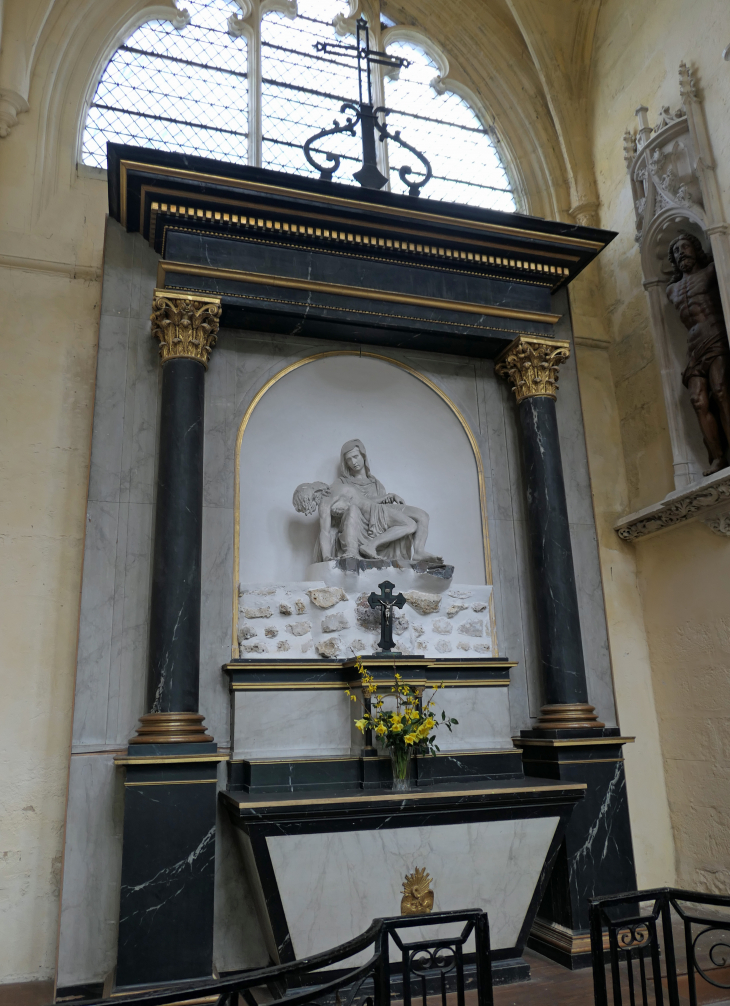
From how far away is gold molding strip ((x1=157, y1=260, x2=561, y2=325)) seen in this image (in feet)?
20.3

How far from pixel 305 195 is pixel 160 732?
155 inches

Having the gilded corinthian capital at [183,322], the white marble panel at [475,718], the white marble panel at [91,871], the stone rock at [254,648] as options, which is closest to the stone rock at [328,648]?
the stone rock at [254,648]

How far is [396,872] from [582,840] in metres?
1.60

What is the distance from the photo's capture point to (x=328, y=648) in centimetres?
606

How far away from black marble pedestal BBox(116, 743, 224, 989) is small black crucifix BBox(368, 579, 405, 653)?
1.43 metres

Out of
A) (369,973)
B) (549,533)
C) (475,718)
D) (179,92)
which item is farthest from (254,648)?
(179,92)

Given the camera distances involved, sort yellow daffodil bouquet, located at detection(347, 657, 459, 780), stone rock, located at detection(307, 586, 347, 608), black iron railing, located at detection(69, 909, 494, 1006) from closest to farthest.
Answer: black iron railing, located at detection(69, 909, 494, 1006) < yellow daffodil bouquet, located at detection(347, 657, 459, 780) < stone rock, located at detection(307, 586, 347, 608)

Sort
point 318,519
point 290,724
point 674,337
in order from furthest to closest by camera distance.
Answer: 1. point 674,337
2. point 318,519
3. point 290,724

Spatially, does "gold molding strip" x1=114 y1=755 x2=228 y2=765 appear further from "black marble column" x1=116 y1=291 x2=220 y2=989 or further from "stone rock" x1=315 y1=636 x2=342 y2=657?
"stone rock" x1=315 y1=636 x2=342 y2=657

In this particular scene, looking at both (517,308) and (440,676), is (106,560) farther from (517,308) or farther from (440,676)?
(517,308)

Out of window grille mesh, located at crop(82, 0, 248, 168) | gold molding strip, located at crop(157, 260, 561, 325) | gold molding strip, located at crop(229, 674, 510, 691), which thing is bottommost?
gold molding strip, located at crop(229, 674, 510, 691)

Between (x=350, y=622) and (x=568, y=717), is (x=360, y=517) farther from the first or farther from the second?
(x=568, y=717)

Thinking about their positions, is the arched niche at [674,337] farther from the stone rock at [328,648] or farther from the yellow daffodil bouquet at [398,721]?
the stone rock at [328,648]

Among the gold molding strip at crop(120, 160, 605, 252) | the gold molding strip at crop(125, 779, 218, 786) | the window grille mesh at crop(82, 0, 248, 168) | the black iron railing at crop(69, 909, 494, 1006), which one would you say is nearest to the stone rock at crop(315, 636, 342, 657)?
the gold molding strip at crop(125, 779, 218, 786)
